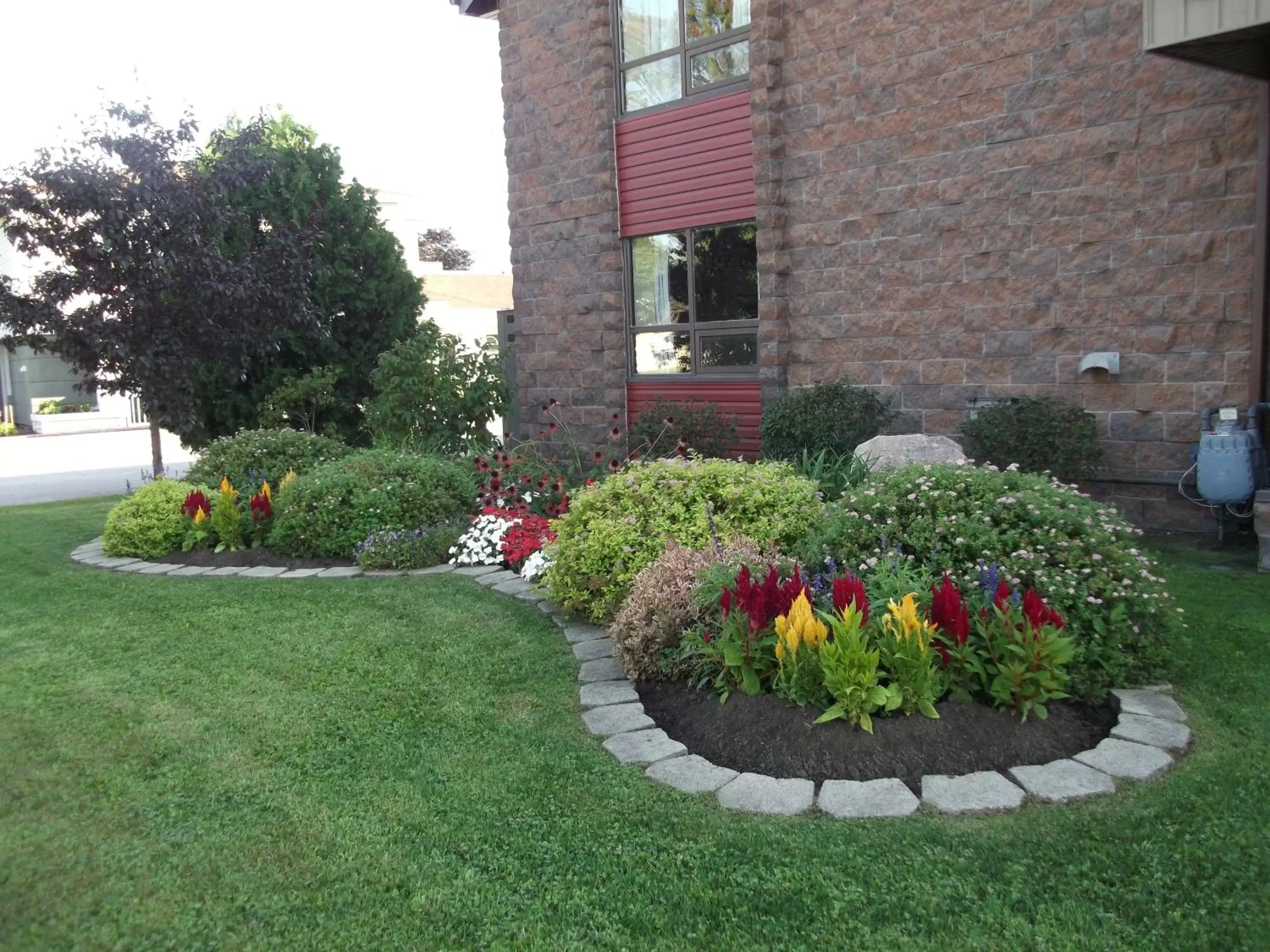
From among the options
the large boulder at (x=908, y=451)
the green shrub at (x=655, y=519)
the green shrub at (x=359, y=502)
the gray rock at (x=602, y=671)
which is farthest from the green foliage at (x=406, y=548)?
the large boulder at (x=908, y=451)

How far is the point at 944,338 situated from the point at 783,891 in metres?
6.14

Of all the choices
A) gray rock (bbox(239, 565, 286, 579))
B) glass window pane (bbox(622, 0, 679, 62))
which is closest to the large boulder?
gray rock (bbox(239, 565, 286, 579))

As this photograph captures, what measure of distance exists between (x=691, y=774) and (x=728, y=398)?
6803 millimetres

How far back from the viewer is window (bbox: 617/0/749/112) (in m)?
9.77

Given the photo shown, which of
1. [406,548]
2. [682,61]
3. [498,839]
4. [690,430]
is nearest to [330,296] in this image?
[682,61]

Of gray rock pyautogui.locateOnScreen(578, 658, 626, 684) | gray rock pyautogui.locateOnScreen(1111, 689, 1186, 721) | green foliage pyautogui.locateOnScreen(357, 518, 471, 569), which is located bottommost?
gray rock pyautogui.locateOnScreen(578, 658, 626, 684)

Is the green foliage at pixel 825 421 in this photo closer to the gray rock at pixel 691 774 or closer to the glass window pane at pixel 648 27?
the glass window pane at pixel 648 27

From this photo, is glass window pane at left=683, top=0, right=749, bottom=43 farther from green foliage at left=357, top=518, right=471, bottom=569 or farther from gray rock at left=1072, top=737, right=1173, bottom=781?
gray rock at left=1072, top=737, right=1173, bottom=781

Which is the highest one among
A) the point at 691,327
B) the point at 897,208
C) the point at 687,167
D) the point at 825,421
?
the point at 687,167

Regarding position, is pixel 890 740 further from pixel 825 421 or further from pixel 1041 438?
pixel 825 421

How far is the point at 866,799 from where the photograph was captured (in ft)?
11.1

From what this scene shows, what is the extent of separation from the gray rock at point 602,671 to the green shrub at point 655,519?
1.74 ft

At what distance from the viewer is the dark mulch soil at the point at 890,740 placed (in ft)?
11.8

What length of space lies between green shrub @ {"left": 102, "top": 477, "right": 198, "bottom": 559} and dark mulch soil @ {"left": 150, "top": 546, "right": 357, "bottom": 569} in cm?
13
